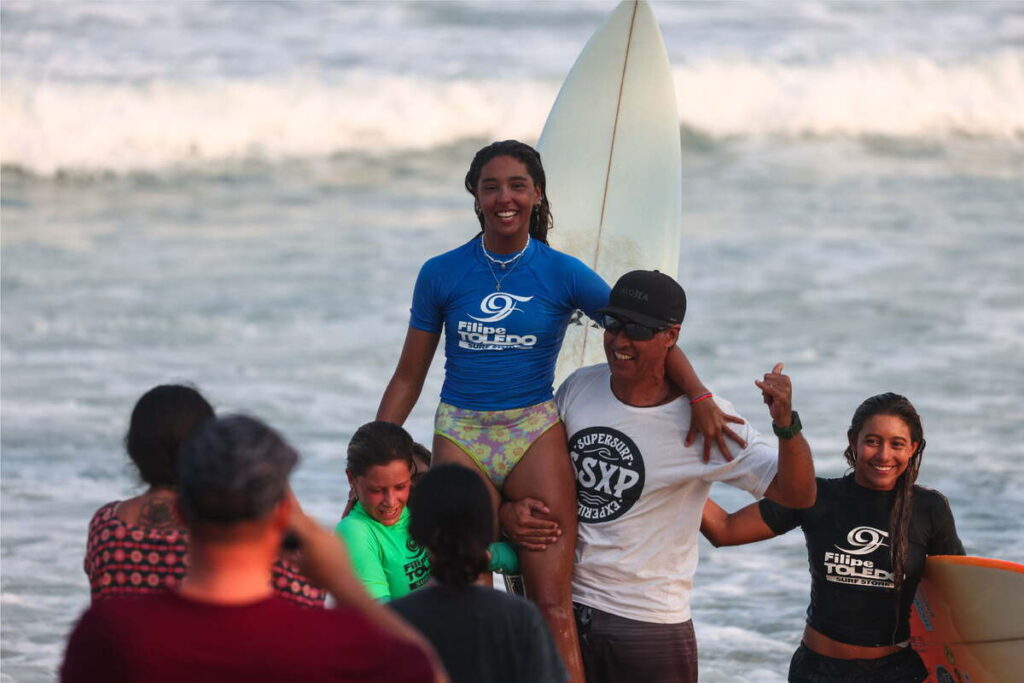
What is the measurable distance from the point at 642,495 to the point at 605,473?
0.34 feet

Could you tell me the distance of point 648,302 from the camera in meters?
3.02

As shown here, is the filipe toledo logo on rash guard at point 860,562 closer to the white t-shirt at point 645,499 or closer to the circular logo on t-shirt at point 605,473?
the white t-shirt at point 645,499

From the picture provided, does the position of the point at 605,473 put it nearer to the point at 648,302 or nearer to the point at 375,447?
the point at 648,302

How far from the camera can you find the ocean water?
7.75 meters

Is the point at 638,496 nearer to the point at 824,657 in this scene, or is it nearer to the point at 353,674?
the point at 824,657

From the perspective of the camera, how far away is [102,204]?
1451cm

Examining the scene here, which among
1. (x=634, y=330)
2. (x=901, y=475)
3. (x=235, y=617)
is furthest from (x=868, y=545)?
(x=235, y=617)

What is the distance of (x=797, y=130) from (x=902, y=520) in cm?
1475

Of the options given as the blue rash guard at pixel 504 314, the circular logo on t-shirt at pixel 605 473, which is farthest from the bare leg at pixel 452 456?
the circular logo on t-shirt at pixel 605 473

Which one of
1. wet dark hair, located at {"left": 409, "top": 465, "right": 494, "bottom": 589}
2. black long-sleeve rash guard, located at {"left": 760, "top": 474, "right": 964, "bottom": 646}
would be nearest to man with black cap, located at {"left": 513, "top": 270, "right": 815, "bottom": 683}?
black long-sleeve rash guard, located at {"left": 760, "top": 474, "right": 964, "bottom": 646}

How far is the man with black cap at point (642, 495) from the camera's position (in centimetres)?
307

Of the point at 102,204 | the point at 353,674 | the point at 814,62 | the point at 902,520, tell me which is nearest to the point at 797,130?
the point at 814,62

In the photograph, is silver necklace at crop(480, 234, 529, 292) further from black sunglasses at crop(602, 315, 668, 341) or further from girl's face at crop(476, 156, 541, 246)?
black sunglasses at crop(602, 315, 668, 341)

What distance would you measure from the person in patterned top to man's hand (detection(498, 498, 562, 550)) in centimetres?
83
